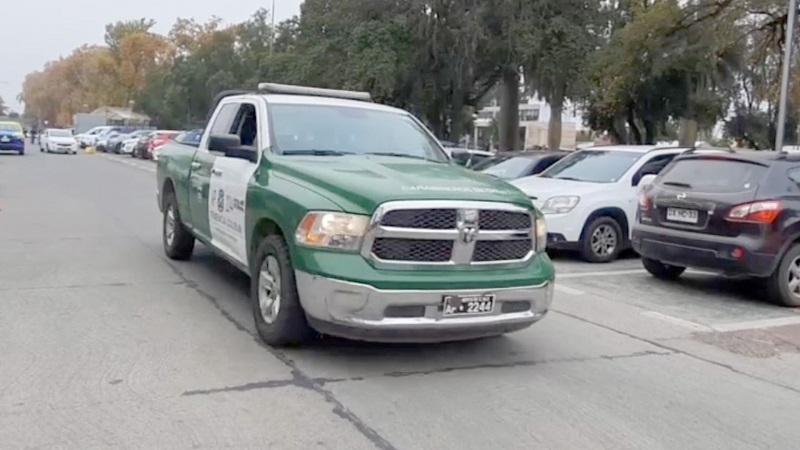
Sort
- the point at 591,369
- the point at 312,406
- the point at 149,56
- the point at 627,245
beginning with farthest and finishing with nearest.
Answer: the point at 149,56, the point at 627,245, the point at 591,369, the point at 312,406

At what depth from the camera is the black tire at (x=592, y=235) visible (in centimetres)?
1105

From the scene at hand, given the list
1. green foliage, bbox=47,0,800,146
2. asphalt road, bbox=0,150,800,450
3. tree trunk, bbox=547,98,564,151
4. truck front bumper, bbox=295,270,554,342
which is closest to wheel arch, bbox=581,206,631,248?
asphalt road, bbox=0,150,800,450

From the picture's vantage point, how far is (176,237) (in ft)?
31.3

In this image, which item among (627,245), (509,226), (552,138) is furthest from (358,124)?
(552,138)

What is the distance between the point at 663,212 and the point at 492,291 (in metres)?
4.42

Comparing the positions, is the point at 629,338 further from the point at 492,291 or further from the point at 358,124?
the point at 358,124

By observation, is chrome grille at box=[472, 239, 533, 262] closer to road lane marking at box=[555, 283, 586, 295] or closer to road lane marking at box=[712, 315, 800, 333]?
road lane marking at box=[712, 315, 800, 333]

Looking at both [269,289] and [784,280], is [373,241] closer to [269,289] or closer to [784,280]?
[269,289]

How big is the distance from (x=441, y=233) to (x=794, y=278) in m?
5.01

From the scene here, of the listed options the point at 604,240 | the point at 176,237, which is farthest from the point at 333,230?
the point at 604,240

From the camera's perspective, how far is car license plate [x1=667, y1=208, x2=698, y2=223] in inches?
350

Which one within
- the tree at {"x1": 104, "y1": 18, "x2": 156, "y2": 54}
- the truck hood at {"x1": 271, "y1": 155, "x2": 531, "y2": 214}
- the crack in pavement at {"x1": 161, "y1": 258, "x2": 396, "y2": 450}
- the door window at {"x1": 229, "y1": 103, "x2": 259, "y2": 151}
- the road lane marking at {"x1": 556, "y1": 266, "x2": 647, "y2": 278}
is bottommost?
the crack in pavement at {"x1": 161, "y1": 258, "x2": 396, "y2": 450}

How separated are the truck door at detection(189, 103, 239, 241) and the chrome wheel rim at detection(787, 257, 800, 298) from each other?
19.5ft

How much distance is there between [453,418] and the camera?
486 centimetres
